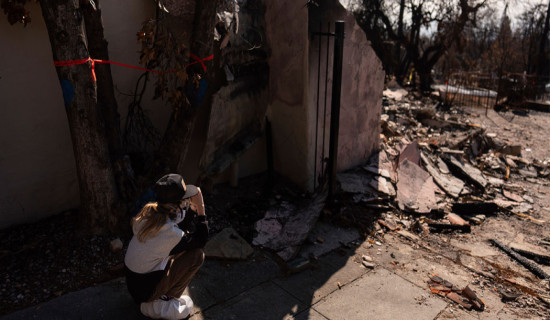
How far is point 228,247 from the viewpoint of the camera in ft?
15.6

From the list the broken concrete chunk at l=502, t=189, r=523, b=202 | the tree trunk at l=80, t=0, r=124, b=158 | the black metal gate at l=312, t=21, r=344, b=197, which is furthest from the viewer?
the broken concrete chunk at l=502, t=189, r=523, b=202

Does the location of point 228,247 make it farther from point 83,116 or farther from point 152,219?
point 83,116

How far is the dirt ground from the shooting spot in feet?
13.3

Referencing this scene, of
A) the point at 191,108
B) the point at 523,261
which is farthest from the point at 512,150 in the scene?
the point at 191,108

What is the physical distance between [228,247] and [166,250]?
1.60m

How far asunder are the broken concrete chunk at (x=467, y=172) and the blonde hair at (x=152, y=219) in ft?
21.4

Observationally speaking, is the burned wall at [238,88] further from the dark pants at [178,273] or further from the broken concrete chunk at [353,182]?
the dark pants at [178,273]

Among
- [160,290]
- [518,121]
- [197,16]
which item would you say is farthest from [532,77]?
[160,290]

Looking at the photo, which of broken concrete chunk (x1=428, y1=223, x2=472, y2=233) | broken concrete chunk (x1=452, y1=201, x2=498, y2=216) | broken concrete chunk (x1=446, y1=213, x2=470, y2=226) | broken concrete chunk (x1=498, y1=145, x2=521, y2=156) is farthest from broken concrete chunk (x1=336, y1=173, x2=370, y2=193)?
broken concrete chunk (x1=498, y1=145, x2=521, y2=156)

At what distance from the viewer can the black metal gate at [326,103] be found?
210 inches

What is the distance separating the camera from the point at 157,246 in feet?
10.4

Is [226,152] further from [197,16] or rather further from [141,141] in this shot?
[197,16]

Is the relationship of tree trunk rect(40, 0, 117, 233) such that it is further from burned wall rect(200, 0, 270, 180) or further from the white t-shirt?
Answer: burned wall rect(200, 0, 270, 180)

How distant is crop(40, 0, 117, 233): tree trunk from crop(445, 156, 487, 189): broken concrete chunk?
21.2 ft
